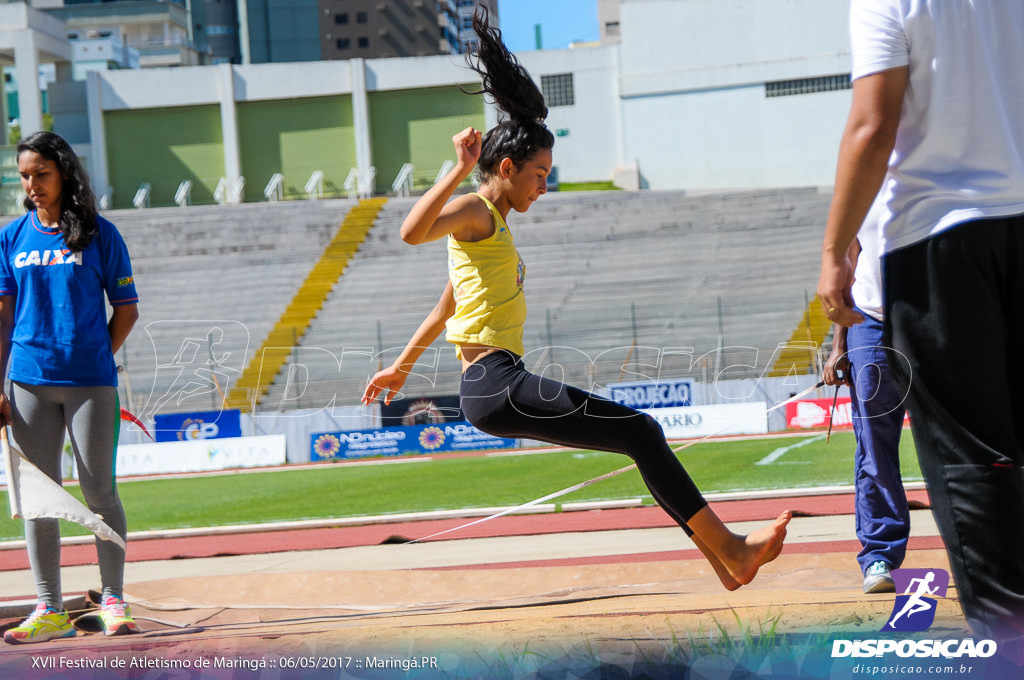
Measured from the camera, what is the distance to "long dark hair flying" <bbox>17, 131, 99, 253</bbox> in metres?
4.17

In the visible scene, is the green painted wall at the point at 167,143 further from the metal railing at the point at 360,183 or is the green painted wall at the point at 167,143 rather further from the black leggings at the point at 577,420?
the black leggings at the point at 577,420

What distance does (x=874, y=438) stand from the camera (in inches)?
159

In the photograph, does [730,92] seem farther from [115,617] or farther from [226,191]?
[115,617]

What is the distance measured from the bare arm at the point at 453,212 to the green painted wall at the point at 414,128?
36.3 metres

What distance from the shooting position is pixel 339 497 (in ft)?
39.2

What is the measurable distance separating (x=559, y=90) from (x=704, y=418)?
27058 millimetres

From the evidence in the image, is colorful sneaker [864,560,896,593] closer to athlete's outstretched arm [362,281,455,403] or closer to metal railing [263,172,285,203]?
athlete's outstretched arm [362,281,455,403]

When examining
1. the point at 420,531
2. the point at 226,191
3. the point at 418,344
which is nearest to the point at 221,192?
the point at 226,191

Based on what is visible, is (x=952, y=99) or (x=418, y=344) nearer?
(x=952, y=99)

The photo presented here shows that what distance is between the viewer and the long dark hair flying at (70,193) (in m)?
4.17

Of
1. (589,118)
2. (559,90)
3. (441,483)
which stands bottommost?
(441,483)

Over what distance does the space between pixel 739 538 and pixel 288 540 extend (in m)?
5.61

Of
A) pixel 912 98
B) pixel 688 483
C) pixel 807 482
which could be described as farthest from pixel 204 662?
pixel 807 482

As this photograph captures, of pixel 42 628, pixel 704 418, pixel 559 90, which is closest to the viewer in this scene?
pixel 42 628
